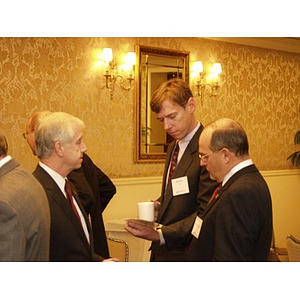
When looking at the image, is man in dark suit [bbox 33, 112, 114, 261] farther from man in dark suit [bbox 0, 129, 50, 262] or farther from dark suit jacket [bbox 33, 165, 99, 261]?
man in dark suit [bbox 0, 129, 50, 262]

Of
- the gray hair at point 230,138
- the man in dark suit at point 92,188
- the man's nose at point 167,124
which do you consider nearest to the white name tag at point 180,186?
the man's nose at point 167,124

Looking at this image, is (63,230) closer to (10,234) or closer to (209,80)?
(10,234)

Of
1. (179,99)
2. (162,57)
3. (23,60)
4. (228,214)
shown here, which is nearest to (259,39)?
(162,57)

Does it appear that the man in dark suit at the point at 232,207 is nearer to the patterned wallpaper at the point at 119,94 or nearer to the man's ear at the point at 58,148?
the man's ear at the point at 58,148

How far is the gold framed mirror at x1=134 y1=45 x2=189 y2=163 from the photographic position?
5.59 meters

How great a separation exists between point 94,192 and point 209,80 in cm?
317

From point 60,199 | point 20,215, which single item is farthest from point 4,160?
point 60,199

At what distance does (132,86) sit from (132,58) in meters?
0.30

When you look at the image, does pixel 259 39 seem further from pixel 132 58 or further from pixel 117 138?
pixel 117 138

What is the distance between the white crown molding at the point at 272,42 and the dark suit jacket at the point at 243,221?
4.67 meters

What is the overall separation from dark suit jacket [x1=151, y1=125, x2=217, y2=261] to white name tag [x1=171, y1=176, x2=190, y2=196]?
0.02 metres
